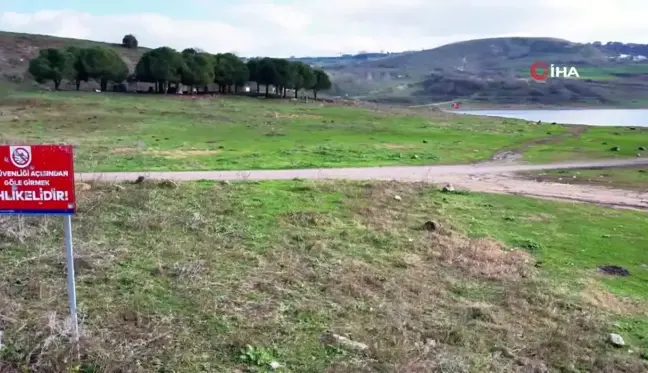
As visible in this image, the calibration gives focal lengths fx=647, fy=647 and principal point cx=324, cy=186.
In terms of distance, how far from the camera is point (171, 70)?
7831 centimetres

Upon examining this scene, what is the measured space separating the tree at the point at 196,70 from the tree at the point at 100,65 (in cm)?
800

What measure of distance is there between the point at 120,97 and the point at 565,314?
209ft

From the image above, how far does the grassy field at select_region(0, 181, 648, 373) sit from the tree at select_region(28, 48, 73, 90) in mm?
62696

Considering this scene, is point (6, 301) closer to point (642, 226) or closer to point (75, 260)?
point (75, 260)

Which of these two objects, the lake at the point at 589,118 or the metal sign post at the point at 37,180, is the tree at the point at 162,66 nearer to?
the lake at the point at 589,118

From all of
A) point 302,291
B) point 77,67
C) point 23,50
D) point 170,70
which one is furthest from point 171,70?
point 302,291

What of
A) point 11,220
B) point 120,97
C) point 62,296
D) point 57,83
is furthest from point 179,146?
point 57,83

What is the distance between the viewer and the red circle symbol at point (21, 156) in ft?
24.0

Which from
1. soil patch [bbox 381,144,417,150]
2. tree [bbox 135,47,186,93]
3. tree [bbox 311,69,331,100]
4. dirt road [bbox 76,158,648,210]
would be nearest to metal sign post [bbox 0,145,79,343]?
dirt road [bbox 76,158,648,210]

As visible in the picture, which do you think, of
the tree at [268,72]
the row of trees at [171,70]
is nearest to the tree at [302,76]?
the row of trees at [171,70]

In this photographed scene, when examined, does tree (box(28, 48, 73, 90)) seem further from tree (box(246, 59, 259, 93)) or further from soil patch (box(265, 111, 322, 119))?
soil patch (box(265, 111, 322, 119))

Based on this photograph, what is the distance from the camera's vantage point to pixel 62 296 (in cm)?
920

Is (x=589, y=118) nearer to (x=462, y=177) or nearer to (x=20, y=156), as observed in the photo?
(x=462, y=177)

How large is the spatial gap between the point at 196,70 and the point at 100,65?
11201 millimetres
